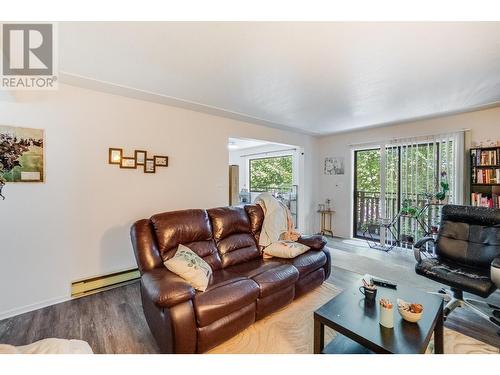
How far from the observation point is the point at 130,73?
7.24ft

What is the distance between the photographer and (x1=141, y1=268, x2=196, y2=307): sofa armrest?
1.43 meters

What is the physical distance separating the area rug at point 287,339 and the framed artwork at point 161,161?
229 centimetres

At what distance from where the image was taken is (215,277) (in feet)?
6.53

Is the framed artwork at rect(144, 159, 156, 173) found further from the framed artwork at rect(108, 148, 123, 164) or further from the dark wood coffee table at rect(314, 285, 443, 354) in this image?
the dark wood coffee table at rect(314, 285, 443, 354)

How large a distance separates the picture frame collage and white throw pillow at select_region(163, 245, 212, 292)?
154 cm

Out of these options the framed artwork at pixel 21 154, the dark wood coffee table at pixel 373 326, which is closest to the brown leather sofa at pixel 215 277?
the dark wood coffee table at pixel 373 326

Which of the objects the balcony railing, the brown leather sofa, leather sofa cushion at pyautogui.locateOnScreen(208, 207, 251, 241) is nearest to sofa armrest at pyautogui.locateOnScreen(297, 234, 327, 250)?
the brown leather sofa

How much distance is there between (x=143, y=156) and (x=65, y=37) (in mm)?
1479

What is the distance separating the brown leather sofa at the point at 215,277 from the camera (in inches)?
58.0
